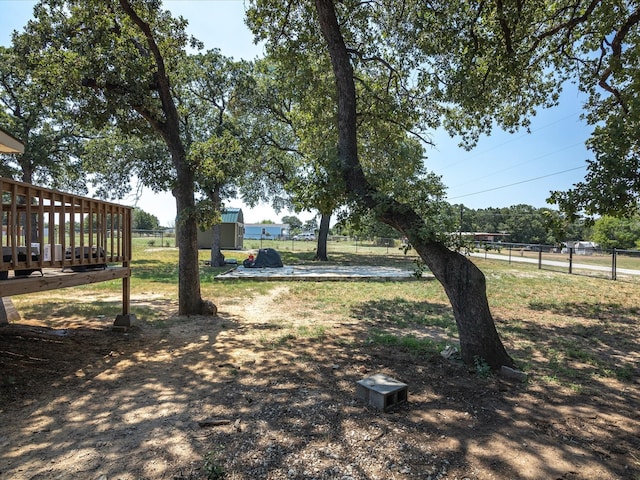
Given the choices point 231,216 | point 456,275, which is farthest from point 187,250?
point 231,216

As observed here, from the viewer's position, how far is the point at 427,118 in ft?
25.2

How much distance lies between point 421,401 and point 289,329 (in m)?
3.00

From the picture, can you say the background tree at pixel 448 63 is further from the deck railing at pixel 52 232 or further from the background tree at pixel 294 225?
the background tree at pixel 294 225

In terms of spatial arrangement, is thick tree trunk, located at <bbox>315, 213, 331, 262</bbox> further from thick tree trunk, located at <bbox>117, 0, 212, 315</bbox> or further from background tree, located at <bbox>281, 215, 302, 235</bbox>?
thick tree trunk, located at <bbox>117, 0, 212, 315</bbox>

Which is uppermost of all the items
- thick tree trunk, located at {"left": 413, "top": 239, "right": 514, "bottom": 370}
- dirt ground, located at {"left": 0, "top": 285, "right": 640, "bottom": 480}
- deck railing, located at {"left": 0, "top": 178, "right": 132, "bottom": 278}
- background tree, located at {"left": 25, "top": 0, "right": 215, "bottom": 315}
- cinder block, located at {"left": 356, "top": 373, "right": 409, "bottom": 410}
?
background tree, located at {"left": 25, "top": 0, "right": 215, "bottom": 315}

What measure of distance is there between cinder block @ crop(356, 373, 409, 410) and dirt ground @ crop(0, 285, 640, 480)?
7 centimetres

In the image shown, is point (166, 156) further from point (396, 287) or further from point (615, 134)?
point (615, 134)

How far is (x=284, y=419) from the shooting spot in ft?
8.88

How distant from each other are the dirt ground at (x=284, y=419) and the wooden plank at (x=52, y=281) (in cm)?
83

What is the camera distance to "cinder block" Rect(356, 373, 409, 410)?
9.42ft

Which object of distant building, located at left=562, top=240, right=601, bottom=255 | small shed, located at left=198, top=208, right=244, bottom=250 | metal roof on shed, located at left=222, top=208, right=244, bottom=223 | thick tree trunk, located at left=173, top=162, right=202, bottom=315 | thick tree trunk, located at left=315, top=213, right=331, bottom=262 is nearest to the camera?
thick tree trunk, located at left=173, top=162, right=202, bottom=315

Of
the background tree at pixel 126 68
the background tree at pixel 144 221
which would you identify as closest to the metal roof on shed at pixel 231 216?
the background tree at pixel 126 68

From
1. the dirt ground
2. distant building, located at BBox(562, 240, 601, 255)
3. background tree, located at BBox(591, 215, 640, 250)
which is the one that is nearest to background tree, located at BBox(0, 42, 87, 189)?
the dirt ground

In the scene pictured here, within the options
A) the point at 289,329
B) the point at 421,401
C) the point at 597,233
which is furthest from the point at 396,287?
the point at 597,233
